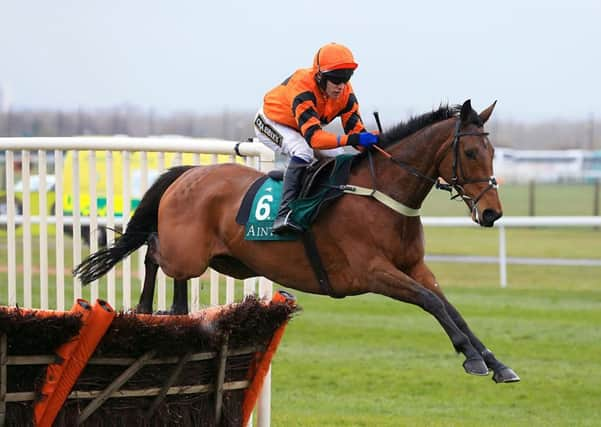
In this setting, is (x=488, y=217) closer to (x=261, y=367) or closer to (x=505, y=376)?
(x=505, y=376)

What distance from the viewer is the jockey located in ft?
18.2

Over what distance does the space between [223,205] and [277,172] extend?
1.28ft

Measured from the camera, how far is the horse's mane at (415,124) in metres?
5.50

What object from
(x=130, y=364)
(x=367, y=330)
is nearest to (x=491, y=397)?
(x=367, y=330)

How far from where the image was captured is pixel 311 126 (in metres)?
5.56

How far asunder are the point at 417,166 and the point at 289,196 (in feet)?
2.09

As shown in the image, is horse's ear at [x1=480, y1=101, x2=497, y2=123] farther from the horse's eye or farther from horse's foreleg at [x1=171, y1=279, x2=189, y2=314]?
horse's foreleg at [x1=171, y1=279, x2=189, y2=314]

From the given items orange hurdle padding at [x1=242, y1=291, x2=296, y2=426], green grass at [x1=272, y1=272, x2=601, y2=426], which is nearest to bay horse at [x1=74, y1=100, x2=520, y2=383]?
orange hurdle padding at [x1=242, y1=291, x2=296, y2=426]

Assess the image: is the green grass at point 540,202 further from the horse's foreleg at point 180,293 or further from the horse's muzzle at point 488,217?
the horse's muzzle at point 488,217

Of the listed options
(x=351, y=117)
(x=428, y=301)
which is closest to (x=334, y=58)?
(x=351, y=117)

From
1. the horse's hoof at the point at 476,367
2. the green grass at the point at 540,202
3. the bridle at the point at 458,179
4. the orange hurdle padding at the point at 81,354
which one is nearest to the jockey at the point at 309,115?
the bridle at the point at 458,179

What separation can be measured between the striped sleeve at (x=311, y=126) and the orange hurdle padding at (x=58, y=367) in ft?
6.12

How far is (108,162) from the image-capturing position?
18.3 feet

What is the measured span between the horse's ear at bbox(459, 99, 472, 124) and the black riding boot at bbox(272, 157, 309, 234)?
0.85 metres
